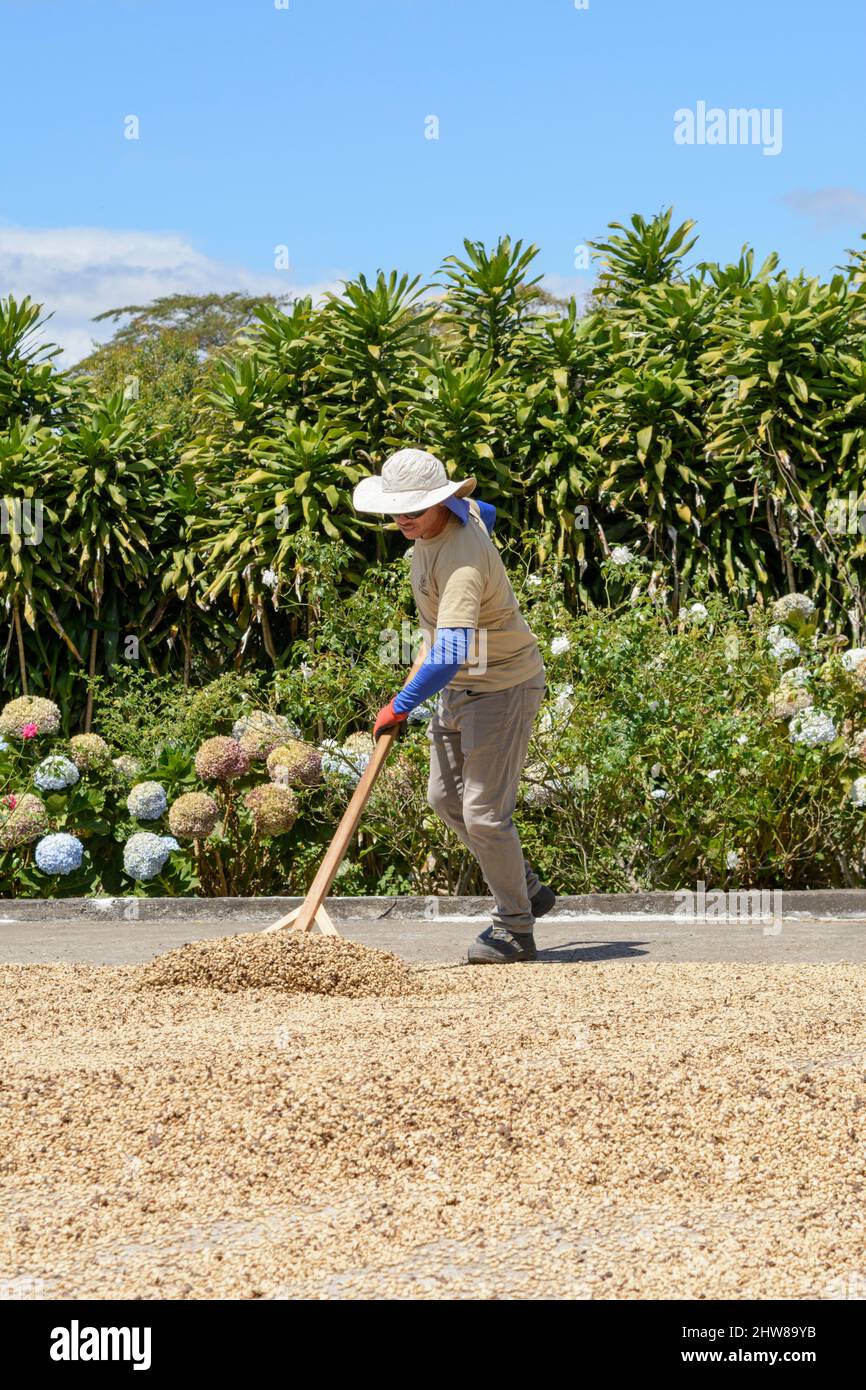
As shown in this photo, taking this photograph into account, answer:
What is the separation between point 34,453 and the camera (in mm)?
8992

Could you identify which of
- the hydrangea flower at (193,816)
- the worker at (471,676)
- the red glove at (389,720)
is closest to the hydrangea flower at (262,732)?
the hydrangea flower at (193,816)

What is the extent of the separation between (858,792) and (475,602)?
3.10 m

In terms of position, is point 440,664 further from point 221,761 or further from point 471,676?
point 221,761

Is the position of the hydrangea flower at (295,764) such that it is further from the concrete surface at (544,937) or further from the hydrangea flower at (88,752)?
the hydrangea flower at (88,752)

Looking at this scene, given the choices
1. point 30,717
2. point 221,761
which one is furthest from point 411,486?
point 30,717

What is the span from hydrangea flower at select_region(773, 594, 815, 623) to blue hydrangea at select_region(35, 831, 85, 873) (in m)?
4.04

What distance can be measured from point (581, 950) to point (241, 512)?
4014 millimetres

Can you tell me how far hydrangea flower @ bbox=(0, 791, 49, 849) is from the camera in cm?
788

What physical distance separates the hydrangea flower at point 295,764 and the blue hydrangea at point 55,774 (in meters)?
1.09

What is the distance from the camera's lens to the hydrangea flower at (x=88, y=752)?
8109 mm

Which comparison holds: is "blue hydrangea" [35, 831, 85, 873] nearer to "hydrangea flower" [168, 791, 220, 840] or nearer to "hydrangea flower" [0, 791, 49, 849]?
"hydrangea flower" [0, 791, 49, 849]

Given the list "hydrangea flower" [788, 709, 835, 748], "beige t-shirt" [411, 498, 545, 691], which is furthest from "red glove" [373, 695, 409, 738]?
"hydrangea flower" [788, 709, 835, 748]

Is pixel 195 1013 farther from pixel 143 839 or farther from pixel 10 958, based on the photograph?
pixel 143 839

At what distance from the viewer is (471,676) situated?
18.6ft
